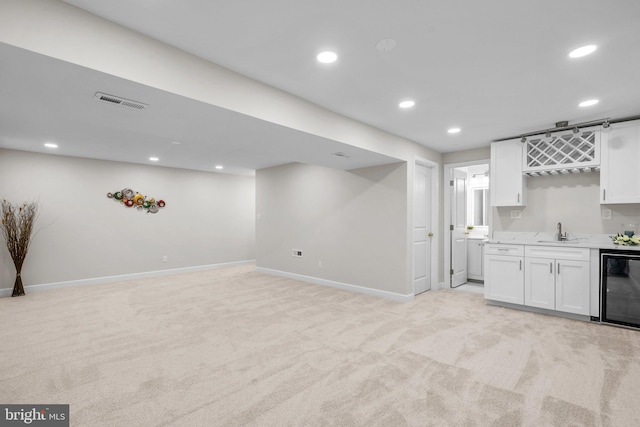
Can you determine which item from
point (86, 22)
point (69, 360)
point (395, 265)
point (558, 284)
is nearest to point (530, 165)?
point (558, 284)

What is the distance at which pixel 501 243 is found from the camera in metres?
4.16

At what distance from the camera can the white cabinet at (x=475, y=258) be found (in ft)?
19.4

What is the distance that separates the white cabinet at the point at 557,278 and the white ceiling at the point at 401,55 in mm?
1657

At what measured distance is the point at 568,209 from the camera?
13.6 feet

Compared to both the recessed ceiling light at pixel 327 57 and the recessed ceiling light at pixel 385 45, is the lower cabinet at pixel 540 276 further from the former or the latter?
the recessed ceiling light at pixel 327 57

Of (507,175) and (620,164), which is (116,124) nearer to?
(507,175)

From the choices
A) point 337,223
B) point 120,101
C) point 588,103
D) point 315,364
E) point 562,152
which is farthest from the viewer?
point 337,223

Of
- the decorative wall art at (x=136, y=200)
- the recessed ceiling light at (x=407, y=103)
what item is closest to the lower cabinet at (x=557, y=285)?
the recessed ceiling light at (x=407, y=103)

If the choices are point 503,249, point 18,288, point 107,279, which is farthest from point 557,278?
point 18,288

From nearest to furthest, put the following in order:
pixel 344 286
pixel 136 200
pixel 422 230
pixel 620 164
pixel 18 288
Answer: pixel 620 164 → pixel 18 288 → pixel 422 230 → pixel 344 286 → pixel 136 200

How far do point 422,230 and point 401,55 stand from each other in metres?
3.39

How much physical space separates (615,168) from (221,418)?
4.82 meters

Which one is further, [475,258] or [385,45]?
[475,258]

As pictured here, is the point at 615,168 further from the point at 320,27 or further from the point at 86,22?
the point at 86,22
